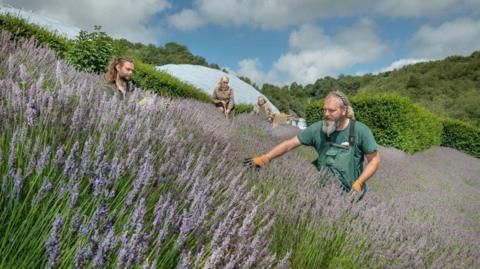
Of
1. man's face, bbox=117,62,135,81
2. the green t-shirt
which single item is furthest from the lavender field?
man's face, bbox=117,62,135,81

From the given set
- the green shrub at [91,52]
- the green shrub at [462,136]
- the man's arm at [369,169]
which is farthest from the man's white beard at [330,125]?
the green shrub at [462,136]

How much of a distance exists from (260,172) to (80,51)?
267 inches

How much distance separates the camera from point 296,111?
216 ft

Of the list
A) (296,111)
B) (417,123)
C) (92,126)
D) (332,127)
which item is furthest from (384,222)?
(296,111)

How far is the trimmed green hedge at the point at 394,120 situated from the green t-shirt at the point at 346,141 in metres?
13.2

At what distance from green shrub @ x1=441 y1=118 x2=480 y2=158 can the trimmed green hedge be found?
9593 millimetres

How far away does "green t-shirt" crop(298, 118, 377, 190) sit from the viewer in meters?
3.47

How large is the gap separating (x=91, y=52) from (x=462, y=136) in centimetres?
2681

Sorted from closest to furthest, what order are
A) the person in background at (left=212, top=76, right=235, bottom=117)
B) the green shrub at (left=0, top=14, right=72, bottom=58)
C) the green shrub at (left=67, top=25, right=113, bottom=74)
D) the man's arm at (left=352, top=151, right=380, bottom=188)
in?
the man's arm at (left=352, top=151, right=380, bottom=188), the green shrub at (left=0, top=14, right=72, bottom=58), the green shrub at (left=67, top=25, right=113, bottom=74), the person in background at (left=212, top=76, right=235, bottom=117)

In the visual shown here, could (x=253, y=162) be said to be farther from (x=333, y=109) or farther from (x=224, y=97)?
(x=224, y=97)

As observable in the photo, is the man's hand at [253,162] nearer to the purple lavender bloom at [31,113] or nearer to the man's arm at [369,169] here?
the man's arm at [369,169]

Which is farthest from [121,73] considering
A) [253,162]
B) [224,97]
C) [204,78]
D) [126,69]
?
[204,78]

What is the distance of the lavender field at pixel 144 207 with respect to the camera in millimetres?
1035

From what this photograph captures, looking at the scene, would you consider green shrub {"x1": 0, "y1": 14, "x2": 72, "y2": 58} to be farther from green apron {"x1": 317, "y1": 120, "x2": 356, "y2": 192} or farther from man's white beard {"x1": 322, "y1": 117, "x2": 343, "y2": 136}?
green apron {"x1": 317, "y1": 120, "x2": 356, "y2": 192}
